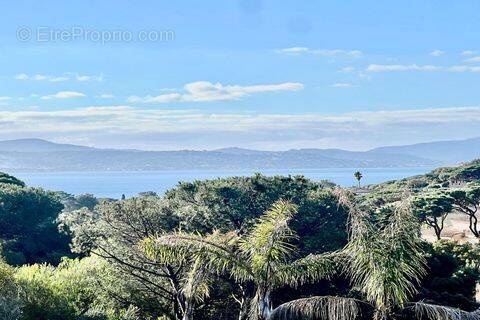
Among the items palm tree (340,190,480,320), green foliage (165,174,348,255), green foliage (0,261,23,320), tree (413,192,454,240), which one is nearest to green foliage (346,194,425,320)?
palm tree (340,190,480,320)

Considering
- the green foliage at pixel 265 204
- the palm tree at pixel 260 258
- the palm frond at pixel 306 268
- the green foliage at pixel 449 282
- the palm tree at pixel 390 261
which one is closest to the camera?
the palm tree at pixel 390 261

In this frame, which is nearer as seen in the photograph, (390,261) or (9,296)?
(390,261)

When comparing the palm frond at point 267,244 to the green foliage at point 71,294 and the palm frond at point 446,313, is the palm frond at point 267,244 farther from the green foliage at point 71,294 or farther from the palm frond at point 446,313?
the green foliage at point 71,294

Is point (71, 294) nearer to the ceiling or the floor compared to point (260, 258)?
nearer to the floor

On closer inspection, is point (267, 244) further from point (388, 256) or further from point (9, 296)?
point (9, 296)

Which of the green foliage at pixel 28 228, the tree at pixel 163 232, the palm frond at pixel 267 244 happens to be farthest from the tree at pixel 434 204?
the palm frond at pixel 267 244

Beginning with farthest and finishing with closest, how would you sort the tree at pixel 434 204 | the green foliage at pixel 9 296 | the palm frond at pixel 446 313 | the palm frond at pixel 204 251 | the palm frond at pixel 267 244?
1. the tree at pixel 434 204
2. the green foliage at pixel 9 296
3. the palm frond at pixel 204 251
4. the palm frond at pixel 267 244
5. the palm frond at pixel 446 313

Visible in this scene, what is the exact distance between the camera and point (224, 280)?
78.6ft

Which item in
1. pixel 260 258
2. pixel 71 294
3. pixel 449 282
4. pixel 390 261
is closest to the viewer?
pixel 390 261

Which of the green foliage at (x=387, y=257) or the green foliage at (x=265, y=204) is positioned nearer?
the green foliage at (x=387, y=257)

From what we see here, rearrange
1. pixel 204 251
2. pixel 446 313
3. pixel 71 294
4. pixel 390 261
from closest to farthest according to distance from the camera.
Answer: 1. pixel 446 313
2. pixel 390 261
3. pixel 204 251
4. pixel 71 294

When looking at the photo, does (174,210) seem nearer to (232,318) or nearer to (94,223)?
(94,223)

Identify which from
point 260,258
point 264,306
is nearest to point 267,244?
point 260,258

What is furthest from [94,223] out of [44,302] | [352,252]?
[352,252]
